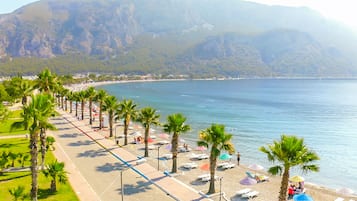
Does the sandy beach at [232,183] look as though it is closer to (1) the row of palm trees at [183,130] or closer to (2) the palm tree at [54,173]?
(1) the row of palm trees at [183,130]

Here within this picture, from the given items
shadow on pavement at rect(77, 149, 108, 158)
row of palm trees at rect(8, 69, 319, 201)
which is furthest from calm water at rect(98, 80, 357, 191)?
shadow on pavement at rect(77, 149, 108, 158)

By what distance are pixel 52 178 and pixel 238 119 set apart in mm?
80715

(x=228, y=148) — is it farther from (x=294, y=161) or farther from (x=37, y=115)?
(x=37, y=115)

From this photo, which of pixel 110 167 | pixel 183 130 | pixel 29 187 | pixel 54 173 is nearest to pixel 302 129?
pixel 183 130

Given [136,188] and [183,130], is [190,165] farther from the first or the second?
[136,188]

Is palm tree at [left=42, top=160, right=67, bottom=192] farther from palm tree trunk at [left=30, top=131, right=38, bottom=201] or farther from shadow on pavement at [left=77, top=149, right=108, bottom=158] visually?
shadow on pavement at [left=77, top=149, right=108, bottom=158]

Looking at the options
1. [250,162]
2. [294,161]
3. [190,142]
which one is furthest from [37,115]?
[190,142]

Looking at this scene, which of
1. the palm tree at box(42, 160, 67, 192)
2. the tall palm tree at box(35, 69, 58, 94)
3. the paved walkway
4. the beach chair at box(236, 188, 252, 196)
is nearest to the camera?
the palm tree at box(42, 160, 67, 192)

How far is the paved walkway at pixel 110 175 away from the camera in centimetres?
3579

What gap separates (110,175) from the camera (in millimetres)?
42344

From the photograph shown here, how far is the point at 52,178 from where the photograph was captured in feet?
119

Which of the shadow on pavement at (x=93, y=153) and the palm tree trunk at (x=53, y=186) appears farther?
the shadow on pavement at (x=93, y=153)

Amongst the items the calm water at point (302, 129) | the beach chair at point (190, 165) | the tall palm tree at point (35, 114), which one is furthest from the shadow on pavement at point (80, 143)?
Answer: the tall palm tree at point (35, 114)

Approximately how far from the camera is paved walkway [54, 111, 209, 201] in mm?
35791
